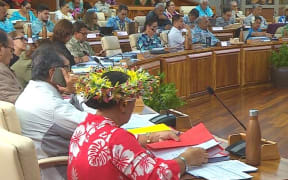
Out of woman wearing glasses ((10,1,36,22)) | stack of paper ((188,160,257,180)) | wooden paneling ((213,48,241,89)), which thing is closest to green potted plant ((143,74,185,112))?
stack of paper ((188,160,257,180))

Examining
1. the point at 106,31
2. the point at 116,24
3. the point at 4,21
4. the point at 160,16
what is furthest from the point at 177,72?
the point at 160,16

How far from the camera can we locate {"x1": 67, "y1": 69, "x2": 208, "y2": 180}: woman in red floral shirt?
4.41ft

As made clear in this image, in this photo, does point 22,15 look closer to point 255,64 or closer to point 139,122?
point 255,64

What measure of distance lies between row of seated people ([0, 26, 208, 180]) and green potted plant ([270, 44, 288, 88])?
5147 mm

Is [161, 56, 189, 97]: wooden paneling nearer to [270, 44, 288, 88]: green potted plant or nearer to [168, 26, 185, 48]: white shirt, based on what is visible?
[168, 26, 185, 48]: white shirt

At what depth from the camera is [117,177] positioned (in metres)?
1.37

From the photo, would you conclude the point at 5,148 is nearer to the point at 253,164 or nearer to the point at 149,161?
the point at 149,161

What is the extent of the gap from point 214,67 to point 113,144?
199 inches

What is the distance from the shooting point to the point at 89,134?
4.72 ft

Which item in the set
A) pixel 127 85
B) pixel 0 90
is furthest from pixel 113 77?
pixel 0 90

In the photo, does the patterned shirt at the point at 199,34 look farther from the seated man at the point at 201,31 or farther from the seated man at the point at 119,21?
the seated man at the point at 119,21

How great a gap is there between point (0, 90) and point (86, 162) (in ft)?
5.02

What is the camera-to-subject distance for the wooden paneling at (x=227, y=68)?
6.31m

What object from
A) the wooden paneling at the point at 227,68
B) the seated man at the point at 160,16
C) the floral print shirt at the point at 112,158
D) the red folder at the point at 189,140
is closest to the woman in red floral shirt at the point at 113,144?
the floral print shirt at the point at 112,158
